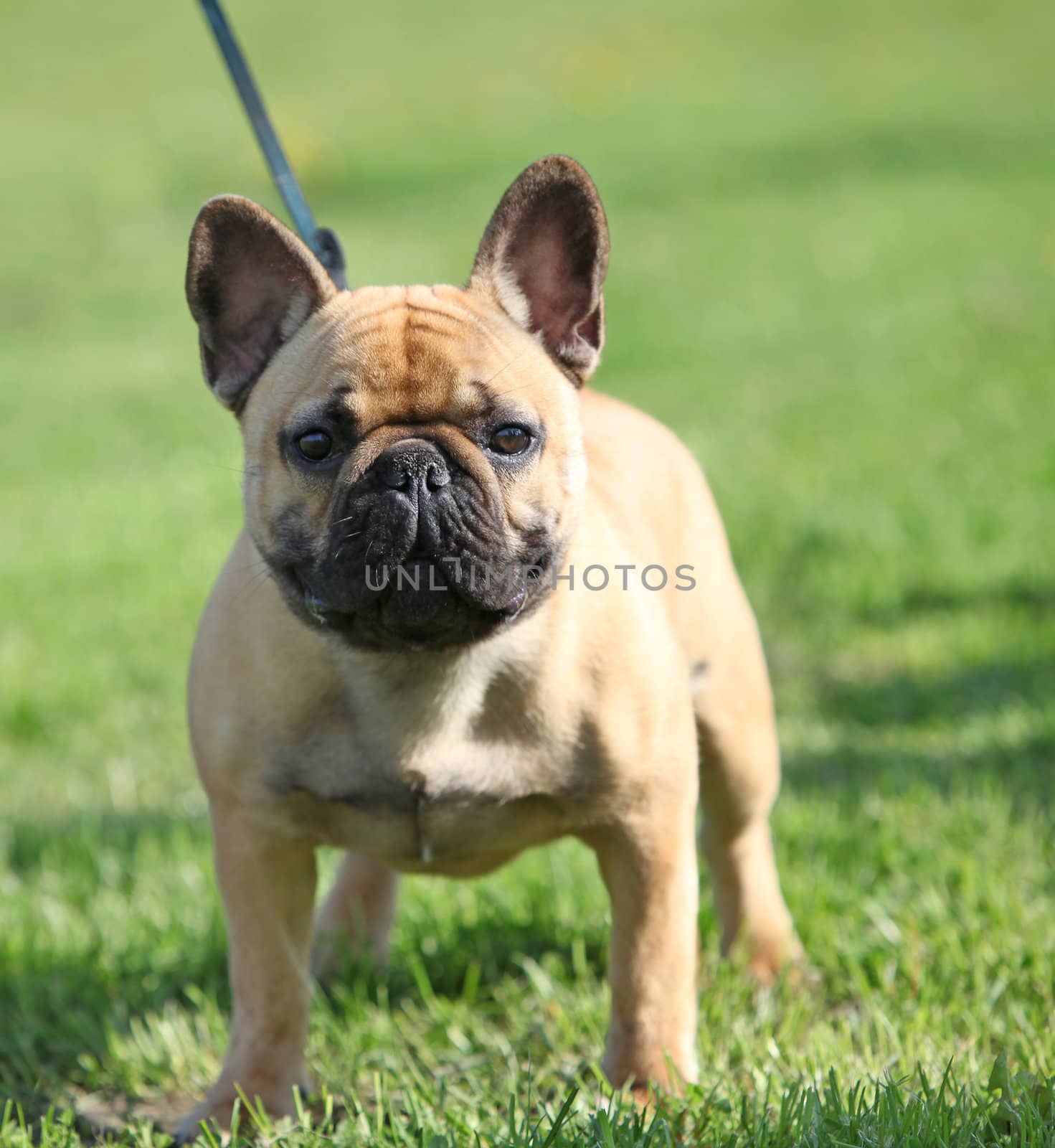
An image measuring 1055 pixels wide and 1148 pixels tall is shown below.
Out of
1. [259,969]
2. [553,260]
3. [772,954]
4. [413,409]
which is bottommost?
[772,954]

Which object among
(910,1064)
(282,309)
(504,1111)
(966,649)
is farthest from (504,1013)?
(966,649)

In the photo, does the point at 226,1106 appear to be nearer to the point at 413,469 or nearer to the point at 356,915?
the point at 356,915

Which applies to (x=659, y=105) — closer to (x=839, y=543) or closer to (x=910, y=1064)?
(x=839, y=543)

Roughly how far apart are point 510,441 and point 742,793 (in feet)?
4.45

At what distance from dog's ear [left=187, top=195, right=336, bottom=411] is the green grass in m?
1.56

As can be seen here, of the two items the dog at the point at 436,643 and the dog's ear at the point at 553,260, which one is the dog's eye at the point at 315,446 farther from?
the dog's ear at the point at 553,260

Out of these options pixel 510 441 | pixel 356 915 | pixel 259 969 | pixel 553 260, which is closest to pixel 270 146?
pixel 553 260

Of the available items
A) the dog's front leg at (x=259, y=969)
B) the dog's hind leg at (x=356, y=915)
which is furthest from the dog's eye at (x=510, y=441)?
the dog's hind leg at (x=356, y=915)

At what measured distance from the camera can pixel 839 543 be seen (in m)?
7.09

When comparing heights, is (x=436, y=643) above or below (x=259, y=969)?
above

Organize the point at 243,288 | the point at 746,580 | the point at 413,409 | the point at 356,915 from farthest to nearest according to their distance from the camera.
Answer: the point at 746,580, the point at 356,915, the point at 243,288, the point at 413,409

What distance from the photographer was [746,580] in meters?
6.97

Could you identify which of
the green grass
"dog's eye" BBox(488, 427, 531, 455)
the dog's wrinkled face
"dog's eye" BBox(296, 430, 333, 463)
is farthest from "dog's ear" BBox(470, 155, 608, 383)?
the green grass

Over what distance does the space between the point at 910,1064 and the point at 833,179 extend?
14.4 metres
